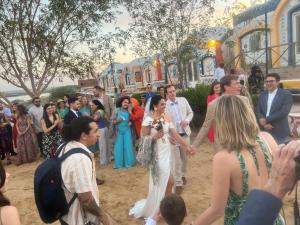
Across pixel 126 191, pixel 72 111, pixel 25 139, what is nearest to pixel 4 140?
pixel 25 139

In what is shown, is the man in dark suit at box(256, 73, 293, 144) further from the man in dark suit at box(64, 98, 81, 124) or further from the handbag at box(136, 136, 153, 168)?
the man in dark suit at box(64, 98, 81, 124)

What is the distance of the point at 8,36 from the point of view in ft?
37.8

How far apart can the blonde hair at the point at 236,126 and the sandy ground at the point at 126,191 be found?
2.69 m

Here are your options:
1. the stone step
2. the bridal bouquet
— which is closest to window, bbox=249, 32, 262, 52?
the stone step

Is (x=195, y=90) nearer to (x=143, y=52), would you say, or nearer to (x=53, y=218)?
(x=143, y=52)

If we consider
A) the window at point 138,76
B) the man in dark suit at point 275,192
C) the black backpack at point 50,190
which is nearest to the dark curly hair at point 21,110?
the black backpack at point 50,190

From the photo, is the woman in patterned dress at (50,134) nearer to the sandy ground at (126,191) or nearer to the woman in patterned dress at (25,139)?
the sandy ground at (126,191)

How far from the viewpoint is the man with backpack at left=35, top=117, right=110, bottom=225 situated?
2584mm

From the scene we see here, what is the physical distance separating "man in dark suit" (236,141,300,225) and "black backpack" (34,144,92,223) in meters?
1.92

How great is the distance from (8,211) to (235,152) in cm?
132

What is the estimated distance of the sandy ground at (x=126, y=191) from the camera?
16.5 ft

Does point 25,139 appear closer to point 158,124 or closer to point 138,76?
point 158,124

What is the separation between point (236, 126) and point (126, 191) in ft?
14.4

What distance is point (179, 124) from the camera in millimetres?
→ 6035
